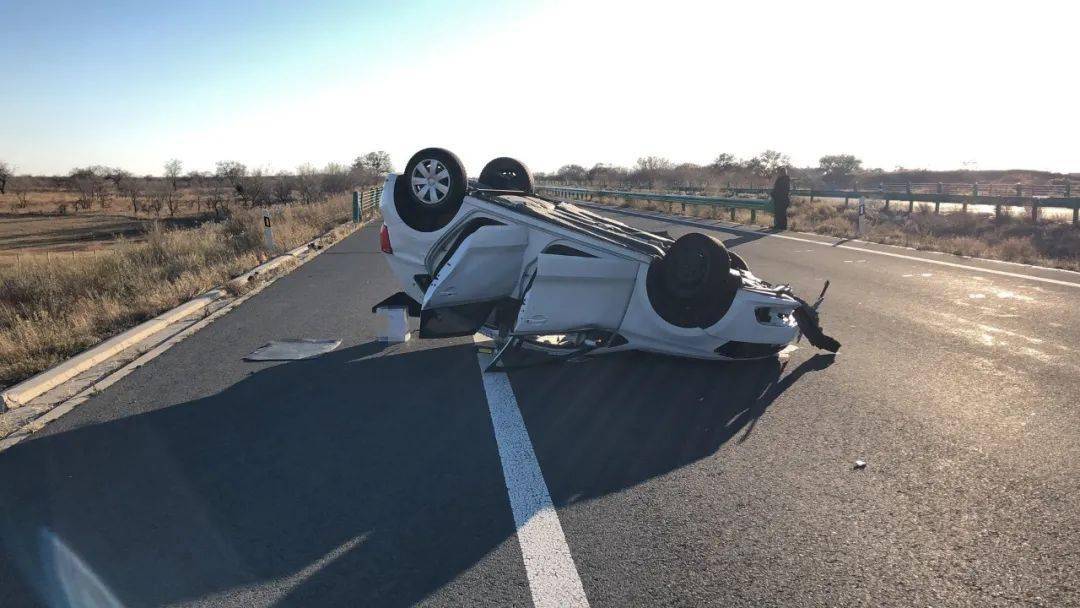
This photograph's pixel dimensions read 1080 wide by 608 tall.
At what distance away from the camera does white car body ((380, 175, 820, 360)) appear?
576 centimetres

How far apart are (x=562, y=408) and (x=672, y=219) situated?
903 inches

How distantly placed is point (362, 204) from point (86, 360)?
2702cm

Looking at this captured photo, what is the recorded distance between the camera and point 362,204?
1284 inches

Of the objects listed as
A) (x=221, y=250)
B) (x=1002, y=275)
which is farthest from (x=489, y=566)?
(x=221, y=250)

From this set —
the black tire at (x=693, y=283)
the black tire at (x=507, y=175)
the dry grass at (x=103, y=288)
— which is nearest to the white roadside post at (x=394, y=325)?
the black tire at (x=507, y=175)

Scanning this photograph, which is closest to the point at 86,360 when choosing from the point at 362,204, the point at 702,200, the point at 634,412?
the point at 634,412

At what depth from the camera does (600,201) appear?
44875 mm

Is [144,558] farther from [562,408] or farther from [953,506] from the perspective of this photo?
[953,506]

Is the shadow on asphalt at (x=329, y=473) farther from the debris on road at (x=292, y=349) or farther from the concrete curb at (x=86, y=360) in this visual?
the concrete curb at (x=86, y=360)

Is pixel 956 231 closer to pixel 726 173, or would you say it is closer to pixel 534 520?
pixel 534 520

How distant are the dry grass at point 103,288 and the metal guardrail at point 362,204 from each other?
9199 mm

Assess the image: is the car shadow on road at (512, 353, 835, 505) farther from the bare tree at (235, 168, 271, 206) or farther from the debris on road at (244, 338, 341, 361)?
the bare tree at (235, 168, 271, 206)

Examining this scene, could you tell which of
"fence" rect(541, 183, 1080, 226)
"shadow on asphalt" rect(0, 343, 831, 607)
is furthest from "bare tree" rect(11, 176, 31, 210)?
"shadow on asphalt" rect(0, 343, 831, 607)

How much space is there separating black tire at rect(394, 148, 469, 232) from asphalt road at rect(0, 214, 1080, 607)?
1342 millimetres
